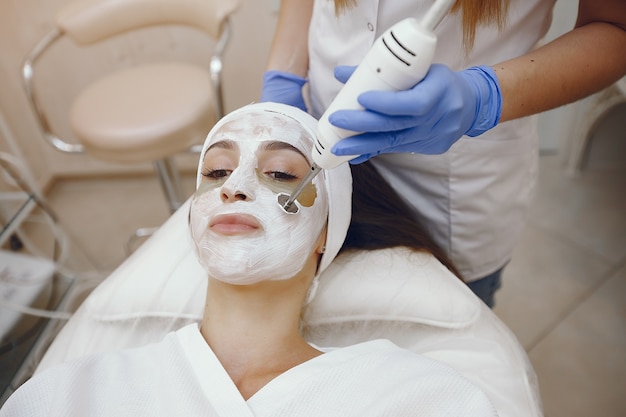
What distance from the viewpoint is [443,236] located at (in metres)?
1.17

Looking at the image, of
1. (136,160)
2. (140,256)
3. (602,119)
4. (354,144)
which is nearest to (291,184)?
(354,144)

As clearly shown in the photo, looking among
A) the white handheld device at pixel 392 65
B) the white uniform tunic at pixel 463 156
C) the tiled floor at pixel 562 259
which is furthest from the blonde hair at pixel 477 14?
the tiled floor at pixel 562 259

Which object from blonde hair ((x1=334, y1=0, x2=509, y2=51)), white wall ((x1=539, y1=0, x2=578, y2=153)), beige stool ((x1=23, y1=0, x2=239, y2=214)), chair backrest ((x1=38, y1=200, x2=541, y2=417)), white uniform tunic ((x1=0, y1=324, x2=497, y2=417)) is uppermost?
blonde hair ((x1=334, y1=0, x2=509, y2=51))

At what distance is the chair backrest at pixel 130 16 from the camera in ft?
5.26

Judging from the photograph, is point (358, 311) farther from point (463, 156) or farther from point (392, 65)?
point (392, 65)

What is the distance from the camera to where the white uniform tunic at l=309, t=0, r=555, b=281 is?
3.05 ft

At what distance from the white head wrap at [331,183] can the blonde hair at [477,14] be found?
1.05 ft

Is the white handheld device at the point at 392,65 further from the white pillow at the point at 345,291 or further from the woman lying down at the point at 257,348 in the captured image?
the white pillow at the point at 345,291

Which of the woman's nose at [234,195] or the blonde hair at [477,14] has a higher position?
the blonde hair at [477,14]

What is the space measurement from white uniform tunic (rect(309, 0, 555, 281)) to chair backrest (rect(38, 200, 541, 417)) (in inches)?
4.5

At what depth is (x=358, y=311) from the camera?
110cm

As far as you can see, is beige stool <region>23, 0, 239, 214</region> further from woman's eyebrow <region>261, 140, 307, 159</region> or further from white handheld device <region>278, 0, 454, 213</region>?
white handheld device <region>278, 0, 454, 213</region>

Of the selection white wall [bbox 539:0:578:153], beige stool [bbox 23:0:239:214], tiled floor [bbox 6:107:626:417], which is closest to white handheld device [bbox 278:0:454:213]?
beige stool [bbox 23:0:239:214]

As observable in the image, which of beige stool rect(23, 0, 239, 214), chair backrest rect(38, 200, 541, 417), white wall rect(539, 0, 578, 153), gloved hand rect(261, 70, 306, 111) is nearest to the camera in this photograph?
chair backrest rect(38, 200, 541, 417)
